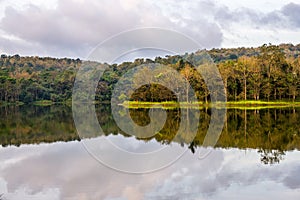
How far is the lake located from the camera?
30.1 feet

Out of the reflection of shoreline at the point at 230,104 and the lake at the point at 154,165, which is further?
the reflection of shoreline at the point at 230,104

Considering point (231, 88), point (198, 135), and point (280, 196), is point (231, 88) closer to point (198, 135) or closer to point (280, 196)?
point (198, 135)

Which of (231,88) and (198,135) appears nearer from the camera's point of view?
(198,135)

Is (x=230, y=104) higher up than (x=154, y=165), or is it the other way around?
(x=230, y=104)

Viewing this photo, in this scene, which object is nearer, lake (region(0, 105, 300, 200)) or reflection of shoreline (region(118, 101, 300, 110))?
lake (region(0, 105, 300, 200))

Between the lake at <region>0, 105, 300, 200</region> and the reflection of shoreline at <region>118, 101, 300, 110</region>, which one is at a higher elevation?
the reflection of shoreline at <region>118, 101, 300, 110</region>

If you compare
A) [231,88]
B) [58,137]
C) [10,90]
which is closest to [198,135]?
[58,137]

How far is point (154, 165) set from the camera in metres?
12.2

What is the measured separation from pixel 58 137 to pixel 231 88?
102 feet

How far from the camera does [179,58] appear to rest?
170 feet

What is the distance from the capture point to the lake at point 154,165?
9.16 meters

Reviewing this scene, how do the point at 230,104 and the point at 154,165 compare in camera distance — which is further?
the point at 230,104

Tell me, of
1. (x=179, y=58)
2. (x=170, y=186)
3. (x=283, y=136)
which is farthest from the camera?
(x=179, y=58)

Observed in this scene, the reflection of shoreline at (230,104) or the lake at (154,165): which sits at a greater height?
the reflection of shoreline at (230,104)
